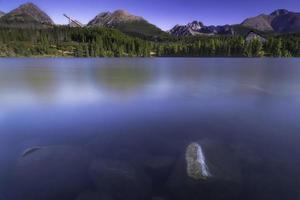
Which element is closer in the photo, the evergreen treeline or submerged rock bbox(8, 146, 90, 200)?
submerged rock bbox(8, 146, 90, 200)

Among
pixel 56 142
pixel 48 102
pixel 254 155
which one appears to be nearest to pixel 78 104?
pixel 48 102

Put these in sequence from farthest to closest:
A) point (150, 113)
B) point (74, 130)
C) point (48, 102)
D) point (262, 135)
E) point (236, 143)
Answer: point (48, 102), point (150, 113), point (74, 130), point (262, 135), point (236, 143)

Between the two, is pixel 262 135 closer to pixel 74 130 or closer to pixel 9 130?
pixel 74 130

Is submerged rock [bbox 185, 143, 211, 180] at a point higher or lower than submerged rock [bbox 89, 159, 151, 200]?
higher

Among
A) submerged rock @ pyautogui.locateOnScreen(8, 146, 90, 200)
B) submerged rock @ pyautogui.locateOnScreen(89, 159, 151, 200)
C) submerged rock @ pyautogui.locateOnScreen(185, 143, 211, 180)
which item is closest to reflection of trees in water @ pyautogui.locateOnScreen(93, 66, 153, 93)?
submerged rock @ pyautogui.locateOnScreen(8, 146, 90, 200)

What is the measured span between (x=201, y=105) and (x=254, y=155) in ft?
35.9

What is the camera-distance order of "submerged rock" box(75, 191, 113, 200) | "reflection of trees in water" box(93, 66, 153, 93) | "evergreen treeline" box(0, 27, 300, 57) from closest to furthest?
1. "submerged rock" box(75, 191, 113, 200)
2. "reflection of trees in water" box(93, 66, 153, 93)
3. "evergreen treeline" box(0, 27, 300, 57)

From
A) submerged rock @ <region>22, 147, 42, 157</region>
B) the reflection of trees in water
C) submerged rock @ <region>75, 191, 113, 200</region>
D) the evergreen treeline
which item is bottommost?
submerged rock @ <region>75, 191, 113, 200</region>

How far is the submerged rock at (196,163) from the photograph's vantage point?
1021 cm

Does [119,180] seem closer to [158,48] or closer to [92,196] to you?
[92,196]

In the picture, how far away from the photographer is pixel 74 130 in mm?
16422

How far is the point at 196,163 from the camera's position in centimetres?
1109

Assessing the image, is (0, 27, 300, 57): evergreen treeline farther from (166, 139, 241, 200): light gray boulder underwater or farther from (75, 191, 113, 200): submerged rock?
(75, 191, 113, 200): submerged rock

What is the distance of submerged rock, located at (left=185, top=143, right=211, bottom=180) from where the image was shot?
402 inches
